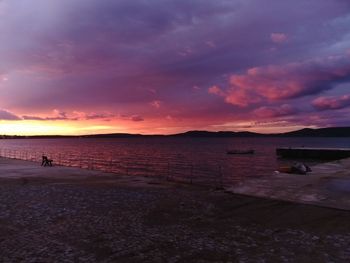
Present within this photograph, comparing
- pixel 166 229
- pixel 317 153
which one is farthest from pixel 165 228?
pixel 317 153

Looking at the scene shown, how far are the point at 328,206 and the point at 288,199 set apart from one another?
210cm

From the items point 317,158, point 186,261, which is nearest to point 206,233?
point 186,261

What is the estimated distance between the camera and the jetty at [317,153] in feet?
246

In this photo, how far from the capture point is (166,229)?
13.3 m

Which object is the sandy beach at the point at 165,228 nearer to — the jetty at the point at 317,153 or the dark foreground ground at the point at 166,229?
the dark foreground ground at the point at 166,229

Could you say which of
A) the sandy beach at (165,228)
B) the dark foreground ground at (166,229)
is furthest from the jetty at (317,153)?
the dark foreground ground at (166,229)

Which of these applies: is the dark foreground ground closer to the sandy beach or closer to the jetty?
the sandy beach

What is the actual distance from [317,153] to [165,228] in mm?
75946

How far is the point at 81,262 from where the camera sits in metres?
9.89

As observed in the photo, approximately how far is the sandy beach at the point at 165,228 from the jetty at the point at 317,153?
63.0 metres

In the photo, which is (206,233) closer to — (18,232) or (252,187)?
(18,232)

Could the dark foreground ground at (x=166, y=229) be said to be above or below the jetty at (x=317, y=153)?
below

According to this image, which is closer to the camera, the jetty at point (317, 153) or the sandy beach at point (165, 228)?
the sandy beach at point (165, 228)

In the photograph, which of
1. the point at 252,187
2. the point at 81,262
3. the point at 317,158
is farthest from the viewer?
the point at 317,158
